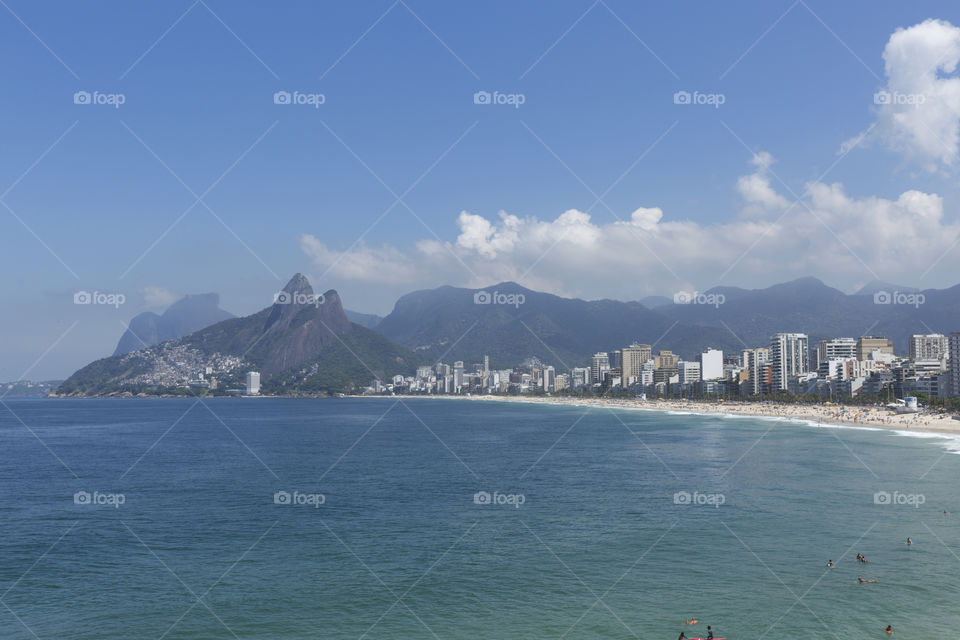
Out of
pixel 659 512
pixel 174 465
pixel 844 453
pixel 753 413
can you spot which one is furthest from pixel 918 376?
pixel 174 465

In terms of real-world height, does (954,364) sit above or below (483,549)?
above

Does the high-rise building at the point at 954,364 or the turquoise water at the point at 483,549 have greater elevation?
the high-rise building at the point at 954,364

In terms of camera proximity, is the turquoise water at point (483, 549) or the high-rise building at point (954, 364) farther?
the high-rise building at point (954, 364)

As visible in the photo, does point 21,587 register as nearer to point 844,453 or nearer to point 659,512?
point 659,512

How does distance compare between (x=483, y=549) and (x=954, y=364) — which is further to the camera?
(x=954, y=364)
